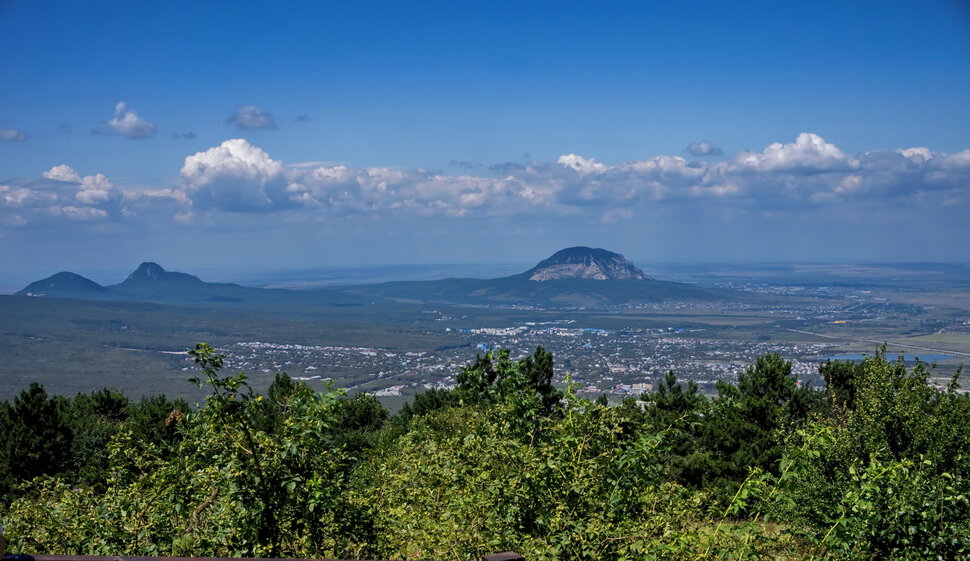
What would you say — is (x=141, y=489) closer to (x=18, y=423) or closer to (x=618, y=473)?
(x=618, y=473)

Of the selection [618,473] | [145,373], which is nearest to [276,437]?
[618,473]

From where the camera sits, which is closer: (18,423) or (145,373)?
(18,423)

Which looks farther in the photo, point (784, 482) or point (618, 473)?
point (618, 473)

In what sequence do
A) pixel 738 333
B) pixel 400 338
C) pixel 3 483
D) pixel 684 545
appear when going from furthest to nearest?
pixel 400 338
pixel 738 333
pixel 3 483
pixel 684 545

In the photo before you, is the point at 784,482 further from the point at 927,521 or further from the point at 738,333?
the point at 738,333

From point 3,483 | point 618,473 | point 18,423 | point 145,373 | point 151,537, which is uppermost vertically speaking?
point 618,473

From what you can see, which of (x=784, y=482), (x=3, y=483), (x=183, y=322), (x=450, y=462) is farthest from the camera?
(x=183, y=322)

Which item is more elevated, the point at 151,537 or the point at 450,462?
the point at 450,462

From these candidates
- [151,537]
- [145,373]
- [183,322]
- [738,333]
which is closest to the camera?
[151,537]

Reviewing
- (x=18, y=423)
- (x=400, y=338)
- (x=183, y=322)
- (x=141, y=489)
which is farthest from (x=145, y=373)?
(x=141, y=489)
